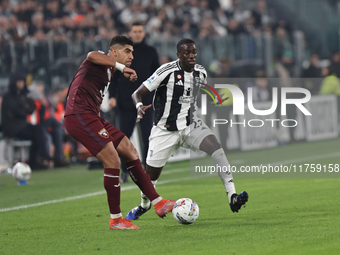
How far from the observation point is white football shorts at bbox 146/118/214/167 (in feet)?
23.2

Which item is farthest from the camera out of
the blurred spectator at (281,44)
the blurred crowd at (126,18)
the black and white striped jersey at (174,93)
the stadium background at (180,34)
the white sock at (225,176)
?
the blurred spectator at (281,44)

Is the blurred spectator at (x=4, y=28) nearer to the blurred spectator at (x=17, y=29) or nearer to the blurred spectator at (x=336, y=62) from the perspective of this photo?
the blurred spectator at (x=17, y=29)

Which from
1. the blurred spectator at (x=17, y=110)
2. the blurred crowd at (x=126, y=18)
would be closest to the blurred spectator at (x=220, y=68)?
the blurred crowd at (x=126, y=18)

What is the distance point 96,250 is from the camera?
207 inches

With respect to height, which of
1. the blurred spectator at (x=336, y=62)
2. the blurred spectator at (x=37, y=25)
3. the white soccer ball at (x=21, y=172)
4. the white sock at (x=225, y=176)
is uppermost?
the blurred spectator at (x=37, y=25)

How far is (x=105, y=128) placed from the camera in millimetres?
6410

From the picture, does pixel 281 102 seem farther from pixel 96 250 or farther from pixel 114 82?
pixel 96 250

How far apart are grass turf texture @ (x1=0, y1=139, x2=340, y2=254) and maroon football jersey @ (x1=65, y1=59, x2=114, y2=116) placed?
4.20 ft

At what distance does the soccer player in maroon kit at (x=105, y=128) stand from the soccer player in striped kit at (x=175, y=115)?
0.58 meters

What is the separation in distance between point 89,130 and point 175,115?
1.32m

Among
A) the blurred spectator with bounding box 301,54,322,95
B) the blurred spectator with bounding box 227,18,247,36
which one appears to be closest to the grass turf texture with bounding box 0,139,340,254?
the blurred spectator with bounding box 301,54,322,95

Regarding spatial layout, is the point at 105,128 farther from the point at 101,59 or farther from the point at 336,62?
the point at 336,62

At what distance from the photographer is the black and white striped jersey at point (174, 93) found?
7.09 m

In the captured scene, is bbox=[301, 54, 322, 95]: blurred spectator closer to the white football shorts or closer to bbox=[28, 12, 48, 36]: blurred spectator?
bbox=[28, 12, 48, 36]: blurred spectator
